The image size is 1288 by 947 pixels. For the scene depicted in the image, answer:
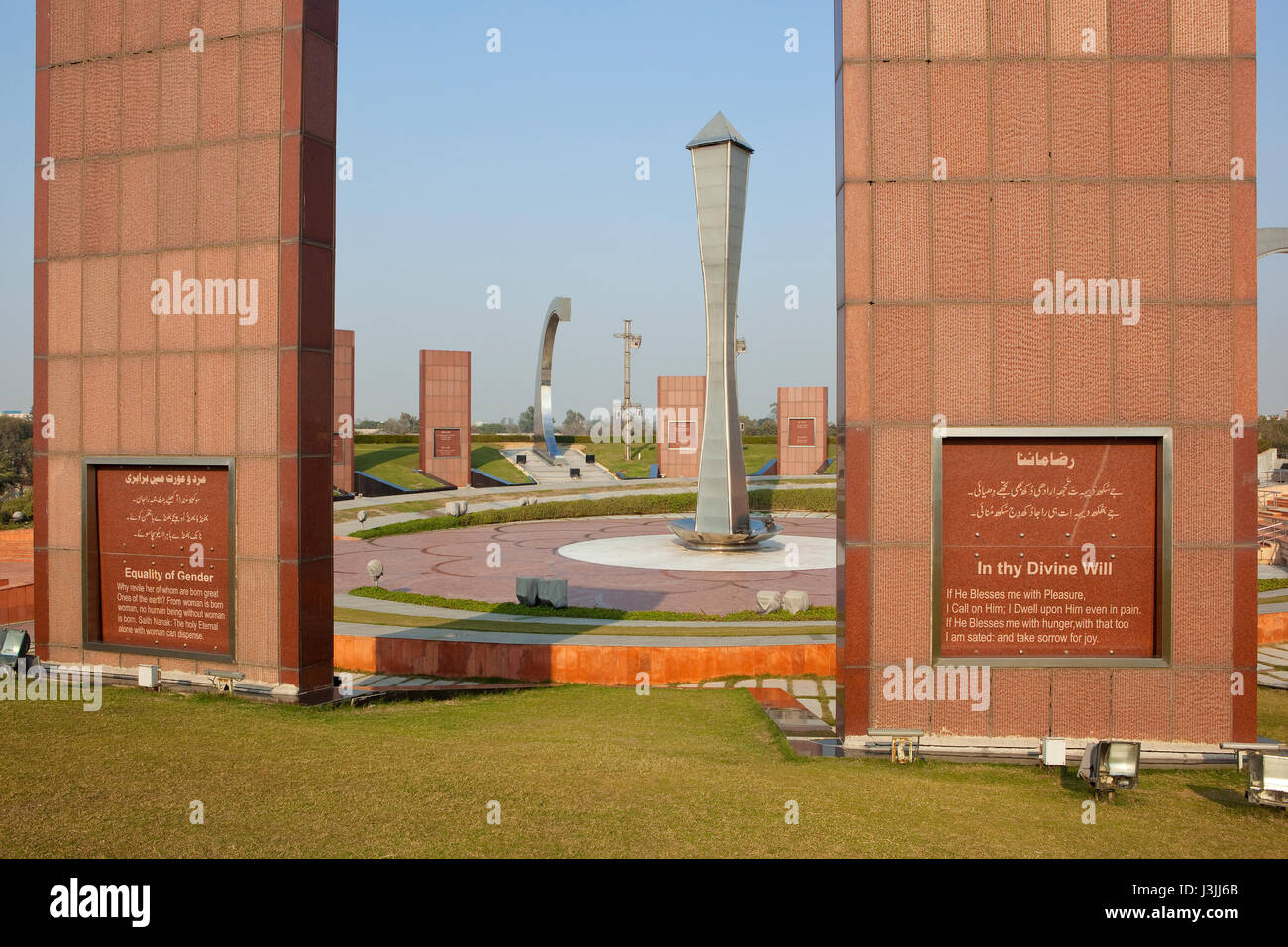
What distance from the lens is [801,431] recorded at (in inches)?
2260

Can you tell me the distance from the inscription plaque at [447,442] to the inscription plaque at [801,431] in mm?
19686

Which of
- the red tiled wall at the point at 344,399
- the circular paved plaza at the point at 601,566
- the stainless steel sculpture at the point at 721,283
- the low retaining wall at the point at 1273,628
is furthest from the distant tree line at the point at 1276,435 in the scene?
the red tiled wall at the point at 344,399

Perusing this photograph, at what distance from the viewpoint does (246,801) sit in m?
7.14

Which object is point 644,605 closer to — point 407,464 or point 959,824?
point 959,824

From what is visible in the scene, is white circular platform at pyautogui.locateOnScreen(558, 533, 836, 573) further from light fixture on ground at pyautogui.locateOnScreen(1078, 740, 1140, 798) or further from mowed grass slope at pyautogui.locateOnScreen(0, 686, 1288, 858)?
light fixture on ground at pyautogui.locateOnScreen(1078, 740, 1140, 798)

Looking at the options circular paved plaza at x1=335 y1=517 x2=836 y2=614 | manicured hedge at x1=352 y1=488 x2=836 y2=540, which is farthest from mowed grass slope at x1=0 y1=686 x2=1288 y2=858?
manicured hedge at x1=352 y1=488 x2=836 y2=540

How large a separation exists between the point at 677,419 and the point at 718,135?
30.1 metres

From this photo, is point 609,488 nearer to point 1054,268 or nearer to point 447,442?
point 447,442

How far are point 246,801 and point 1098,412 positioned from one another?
8.85m

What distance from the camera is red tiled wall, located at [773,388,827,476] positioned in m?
56.8

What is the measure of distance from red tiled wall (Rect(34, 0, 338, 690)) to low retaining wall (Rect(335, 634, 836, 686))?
4223 mm

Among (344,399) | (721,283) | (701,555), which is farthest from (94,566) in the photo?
(344,399)

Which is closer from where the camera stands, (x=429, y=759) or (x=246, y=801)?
(x=246, y=801)

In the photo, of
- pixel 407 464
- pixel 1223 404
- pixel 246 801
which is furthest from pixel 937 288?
pixel 407 464
